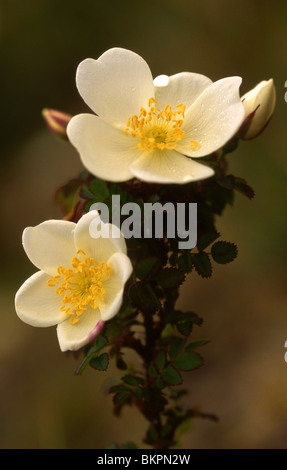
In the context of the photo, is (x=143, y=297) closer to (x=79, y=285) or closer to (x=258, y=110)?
(x=79, y=285)

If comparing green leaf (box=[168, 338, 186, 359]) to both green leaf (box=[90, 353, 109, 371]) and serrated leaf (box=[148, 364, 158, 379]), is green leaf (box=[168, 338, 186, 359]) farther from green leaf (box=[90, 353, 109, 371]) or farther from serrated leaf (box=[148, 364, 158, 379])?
green leaf (box=[90, 353, 109, 371])

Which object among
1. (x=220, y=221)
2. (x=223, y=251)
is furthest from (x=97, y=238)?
(x=220, y=221)

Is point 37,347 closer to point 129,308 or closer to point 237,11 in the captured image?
point 129,308

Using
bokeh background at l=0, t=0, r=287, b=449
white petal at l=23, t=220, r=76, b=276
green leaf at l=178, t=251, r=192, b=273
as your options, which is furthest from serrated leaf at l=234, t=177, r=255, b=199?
bokeh background at l=0, t=0, r=287, b=449

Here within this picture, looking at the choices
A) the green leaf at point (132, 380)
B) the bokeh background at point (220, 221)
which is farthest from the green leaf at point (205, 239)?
the bokeh background at point (220, 221)

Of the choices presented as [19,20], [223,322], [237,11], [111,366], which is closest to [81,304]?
[111,366]

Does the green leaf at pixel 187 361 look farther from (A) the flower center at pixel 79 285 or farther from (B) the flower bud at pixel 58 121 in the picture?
(B) the flower bud at pixel 58 121

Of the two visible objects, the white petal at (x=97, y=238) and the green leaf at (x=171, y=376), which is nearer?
the white petal at (x=97, y=238)
